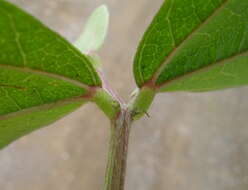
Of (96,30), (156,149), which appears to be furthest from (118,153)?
(156,149)

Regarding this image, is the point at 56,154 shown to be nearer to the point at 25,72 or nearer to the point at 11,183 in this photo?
the point at 11,183

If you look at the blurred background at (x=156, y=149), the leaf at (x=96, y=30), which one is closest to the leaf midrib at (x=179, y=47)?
the leaf at (x=96, y=30)

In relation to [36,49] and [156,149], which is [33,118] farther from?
[156,149]

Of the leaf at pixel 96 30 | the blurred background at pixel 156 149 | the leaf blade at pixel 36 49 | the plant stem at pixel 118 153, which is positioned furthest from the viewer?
the blurred background at pixel 156 149

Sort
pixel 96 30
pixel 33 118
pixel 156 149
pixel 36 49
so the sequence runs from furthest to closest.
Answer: pixel 156 149 → pixel 96 30 → pixel 33 118 → pixel 36 49

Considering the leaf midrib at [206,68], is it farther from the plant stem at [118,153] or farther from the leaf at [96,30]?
the leaf at [96,30]

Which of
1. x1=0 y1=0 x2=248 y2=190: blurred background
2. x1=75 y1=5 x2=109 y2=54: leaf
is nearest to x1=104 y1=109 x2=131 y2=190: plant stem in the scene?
x1=75 y1=5 x2=109 y2=54: leaf

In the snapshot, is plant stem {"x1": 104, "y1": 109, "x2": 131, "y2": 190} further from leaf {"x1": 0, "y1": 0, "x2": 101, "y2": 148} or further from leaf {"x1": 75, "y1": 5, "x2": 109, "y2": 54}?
leaf {"x1": 75, "y1": 5, "x2": 109, "y2": 54}
